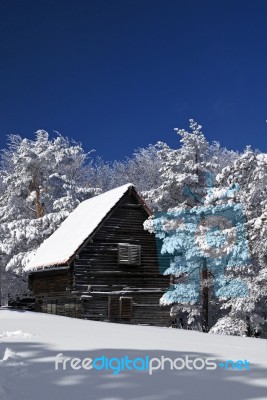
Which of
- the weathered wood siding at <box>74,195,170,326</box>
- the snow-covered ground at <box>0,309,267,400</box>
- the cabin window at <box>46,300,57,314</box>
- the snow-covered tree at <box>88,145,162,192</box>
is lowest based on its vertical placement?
the cabin window at <box>46,300,57,314</box>

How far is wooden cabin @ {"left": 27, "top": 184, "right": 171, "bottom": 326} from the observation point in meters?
29.7

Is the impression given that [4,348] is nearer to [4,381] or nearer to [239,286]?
[4,381]

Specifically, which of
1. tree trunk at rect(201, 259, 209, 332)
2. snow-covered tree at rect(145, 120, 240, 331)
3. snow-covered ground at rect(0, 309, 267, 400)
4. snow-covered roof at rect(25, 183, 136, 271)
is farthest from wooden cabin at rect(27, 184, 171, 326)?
snow-covered ground at rect(0, 309, 267, 400)

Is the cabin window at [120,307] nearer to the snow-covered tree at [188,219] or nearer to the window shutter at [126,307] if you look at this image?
the window shutter at [126,307]

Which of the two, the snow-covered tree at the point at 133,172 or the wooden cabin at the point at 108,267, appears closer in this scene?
the wooden cabin at the point at 108,267

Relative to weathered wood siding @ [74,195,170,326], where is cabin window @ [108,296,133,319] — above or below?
below

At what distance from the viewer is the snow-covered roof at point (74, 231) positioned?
1156 inches

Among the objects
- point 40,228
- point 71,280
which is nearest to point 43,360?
point 71,280

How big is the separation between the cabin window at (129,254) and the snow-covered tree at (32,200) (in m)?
7.03

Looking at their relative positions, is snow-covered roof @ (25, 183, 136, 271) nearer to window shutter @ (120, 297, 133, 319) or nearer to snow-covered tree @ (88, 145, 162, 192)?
window shutter @ (120, 297, 133, 319)

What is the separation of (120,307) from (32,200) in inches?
470

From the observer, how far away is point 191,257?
26.9m

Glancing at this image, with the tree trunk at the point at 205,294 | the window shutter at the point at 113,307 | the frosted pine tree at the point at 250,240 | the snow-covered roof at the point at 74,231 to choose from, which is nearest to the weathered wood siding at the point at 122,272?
the window shutter at the point at 113,307

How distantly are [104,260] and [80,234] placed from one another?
7.13ft
